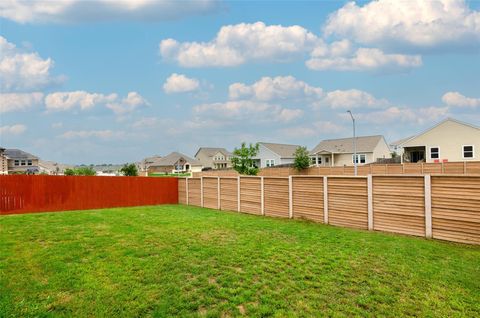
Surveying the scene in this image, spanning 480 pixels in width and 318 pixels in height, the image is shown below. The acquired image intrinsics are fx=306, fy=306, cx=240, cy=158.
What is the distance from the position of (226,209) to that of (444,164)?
19209mm

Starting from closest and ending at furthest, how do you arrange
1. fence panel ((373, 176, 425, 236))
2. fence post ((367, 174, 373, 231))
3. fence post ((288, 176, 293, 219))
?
fence panel ((373, 176, 425, 236)), fence post ((367, 174, 373, 231)), fence post ((288, 176, 293, 219))

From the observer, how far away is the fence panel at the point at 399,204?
754cm

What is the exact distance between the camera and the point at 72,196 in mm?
15625

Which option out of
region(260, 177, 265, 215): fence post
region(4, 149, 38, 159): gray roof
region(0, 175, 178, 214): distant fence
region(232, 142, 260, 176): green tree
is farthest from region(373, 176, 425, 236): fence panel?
region(4, 149, 38, 159): gray roof

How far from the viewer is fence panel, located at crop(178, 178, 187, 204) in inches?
704

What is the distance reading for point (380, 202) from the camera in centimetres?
834

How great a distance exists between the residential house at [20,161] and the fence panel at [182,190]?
5815 centimetres

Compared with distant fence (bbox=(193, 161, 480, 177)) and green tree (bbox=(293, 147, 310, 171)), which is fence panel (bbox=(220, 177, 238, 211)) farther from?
green tree (bbox=(293, 147, 310, 171))

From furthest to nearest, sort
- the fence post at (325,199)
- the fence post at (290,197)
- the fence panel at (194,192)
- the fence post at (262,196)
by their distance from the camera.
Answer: the fence panel at (194,192) < the fence post at (262,196) < the fence post at (290,197) < the fence post at (325,199)

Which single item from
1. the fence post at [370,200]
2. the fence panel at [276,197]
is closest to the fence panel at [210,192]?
the fence panel at [276,197]

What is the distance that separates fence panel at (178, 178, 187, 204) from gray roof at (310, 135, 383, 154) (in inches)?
1304

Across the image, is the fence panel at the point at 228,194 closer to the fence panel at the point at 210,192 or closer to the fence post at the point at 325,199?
the fence panel at the point at 210,192

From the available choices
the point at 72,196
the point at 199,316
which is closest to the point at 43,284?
the point at 199,316

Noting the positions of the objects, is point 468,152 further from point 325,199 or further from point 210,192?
point 325,199
